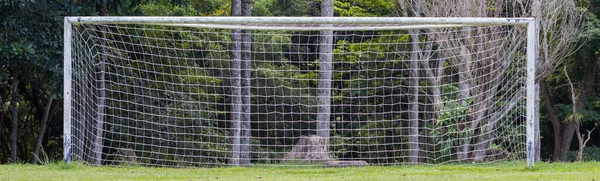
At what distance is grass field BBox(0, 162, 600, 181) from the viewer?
9.76 meters

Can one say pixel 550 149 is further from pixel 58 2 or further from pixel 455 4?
pixel 58 2

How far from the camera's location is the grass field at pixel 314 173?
32.0 feet

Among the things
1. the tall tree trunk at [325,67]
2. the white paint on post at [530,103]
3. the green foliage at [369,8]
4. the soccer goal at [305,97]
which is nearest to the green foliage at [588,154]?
the soccer goal at [305,97]

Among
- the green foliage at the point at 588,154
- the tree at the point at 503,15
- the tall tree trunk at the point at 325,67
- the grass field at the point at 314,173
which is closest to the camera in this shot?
the grass field at the point at 314,173

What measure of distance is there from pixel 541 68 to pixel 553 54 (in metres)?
0.43

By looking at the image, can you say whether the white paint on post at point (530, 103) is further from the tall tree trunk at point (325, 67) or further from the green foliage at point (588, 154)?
the green foliage at point (588, 154)

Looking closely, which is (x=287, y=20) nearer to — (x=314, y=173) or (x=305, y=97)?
(x=314, y=173)

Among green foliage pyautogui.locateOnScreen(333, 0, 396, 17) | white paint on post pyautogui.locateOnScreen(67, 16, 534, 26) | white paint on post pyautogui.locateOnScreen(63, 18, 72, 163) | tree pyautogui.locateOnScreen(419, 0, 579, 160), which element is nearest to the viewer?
white paint on post pyautogui.locateOnScreen(67, 16, 534, 26)

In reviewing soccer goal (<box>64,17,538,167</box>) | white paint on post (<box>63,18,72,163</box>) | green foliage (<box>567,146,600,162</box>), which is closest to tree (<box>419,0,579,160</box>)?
soccer goal (<box>64,17,538,167</box>)

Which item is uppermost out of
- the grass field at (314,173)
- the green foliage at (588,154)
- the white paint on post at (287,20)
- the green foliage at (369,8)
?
the green foliage at (369,8)

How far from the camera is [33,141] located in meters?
28.0

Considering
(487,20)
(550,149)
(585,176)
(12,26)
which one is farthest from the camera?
(550,149)

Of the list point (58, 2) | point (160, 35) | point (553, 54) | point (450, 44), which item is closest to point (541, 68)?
point (553, 54)

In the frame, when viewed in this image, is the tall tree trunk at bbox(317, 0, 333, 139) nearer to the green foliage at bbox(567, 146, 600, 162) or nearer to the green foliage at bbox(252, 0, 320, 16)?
the green foliage at bbox(252, 0, 320, 16)
